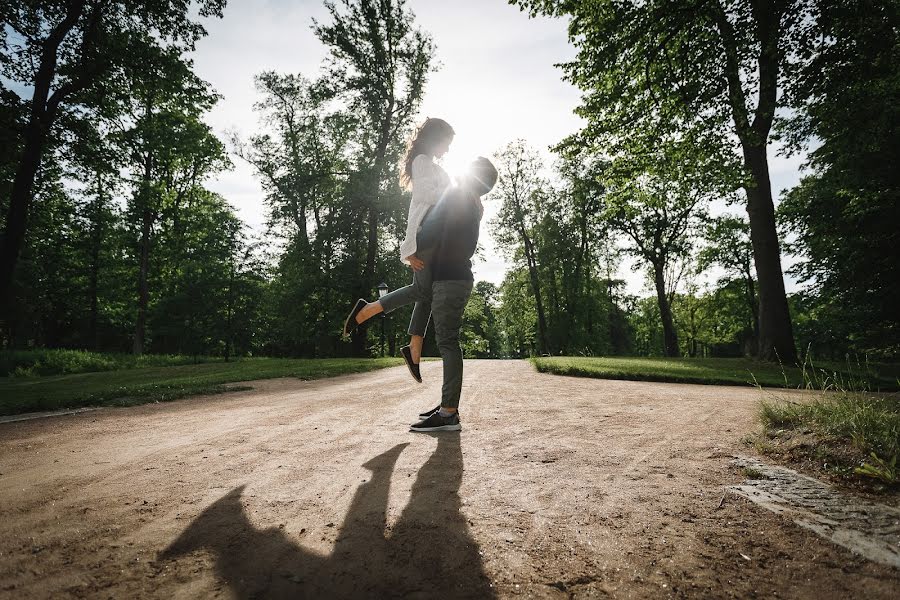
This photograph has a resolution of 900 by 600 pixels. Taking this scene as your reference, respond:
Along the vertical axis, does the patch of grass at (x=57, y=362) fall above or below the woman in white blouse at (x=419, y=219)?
below

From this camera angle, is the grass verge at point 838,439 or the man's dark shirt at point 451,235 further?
the man's dark shirt at point 451,235

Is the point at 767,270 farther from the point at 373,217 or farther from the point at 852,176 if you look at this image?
the point at 373,217

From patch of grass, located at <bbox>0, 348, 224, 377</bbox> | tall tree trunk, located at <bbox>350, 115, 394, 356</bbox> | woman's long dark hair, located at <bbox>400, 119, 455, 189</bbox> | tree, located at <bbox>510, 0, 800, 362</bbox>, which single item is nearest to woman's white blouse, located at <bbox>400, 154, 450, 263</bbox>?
woman's long dark hair, located at <bbox>400, 119, 455, 189</bbox>

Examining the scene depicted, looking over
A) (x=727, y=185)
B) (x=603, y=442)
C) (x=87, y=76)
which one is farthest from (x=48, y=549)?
Answer: (x=87, y=76)

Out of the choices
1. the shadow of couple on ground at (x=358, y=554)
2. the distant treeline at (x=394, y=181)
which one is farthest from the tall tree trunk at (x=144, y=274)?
the shadow of couple on ground at (x=358, y=554)

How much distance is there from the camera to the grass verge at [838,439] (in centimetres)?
183

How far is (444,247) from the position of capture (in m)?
3.39

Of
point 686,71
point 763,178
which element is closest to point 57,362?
point 686,71

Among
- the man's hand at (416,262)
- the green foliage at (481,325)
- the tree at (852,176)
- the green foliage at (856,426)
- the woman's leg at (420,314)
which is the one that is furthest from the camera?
the green foliage at (481,325)

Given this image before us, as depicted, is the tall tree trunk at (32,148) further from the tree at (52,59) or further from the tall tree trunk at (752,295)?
the tall tree trunk at (752,295)

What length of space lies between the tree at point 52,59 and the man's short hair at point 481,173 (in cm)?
1357

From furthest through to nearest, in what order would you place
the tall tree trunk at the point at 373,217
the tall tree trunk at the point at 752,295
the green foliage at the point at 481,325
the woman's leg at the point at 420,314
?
the green foliage at the point at 481,325
the tall tree trunk at the point at 752,295
the tall tree trunk at the point at 373,217
the woman's leg at the point at 420,314

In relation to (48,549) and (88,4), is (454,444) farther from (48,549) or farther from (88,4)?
(88,4)

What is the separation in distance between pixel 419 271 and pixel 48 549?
2.73 m
